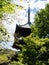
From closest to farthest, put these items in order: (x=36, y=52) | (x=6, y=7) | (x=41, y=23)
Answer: (x=6, y=7) → (x=36, y=52) → (x=41, y=23)

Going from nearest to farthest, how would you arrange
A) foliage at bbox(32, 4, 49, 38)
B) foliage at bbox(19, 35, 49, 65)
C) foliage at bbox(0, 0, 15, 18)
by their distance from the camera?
foliage at bbox(0, 0, 15, 18), foliage at bbox(19, 35, 49, 65), foliage at bbox(32, 4, 49, 38)

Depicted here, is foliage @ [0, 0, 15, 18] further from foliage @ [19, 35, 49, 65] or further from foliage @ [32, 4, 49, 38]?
foliage @ [32, 4, 49, 38]

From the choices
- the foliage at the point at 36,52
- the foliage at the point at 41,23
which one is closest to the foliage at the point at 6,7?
the foliage at the point at 36,52

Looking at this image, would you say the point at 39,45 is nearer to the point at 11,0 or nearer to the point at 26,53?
the point at 26,53

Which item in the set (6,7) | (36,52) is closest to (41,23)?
(36,52)

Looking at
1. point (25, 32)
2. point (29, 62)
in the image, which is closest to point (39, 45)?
point (29, 62)

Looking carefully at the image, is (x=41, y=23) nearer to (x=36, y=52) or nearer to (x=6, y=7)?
(x=36, y=52)

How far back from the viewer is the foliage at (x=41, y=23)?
7289 mm

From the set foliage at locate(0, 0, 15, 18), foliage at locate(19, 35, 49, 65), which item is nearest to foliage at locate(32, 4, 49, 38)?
foliage at locate(19, 35, 49, 65)

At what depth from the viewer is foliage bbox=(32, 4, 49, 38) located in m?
7.29

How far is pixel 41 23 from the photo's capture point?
7512 millimetres

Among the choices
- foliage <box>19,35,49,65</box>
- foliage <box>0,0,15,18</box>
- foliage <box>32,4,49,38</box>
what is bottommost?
foliage <box>19,35,49,65</box>

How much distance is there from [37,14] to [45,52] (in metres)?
1.86

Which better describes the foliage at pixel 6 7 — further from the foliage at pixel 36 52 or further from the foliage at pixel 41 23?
the foliage at pixel 41 23
